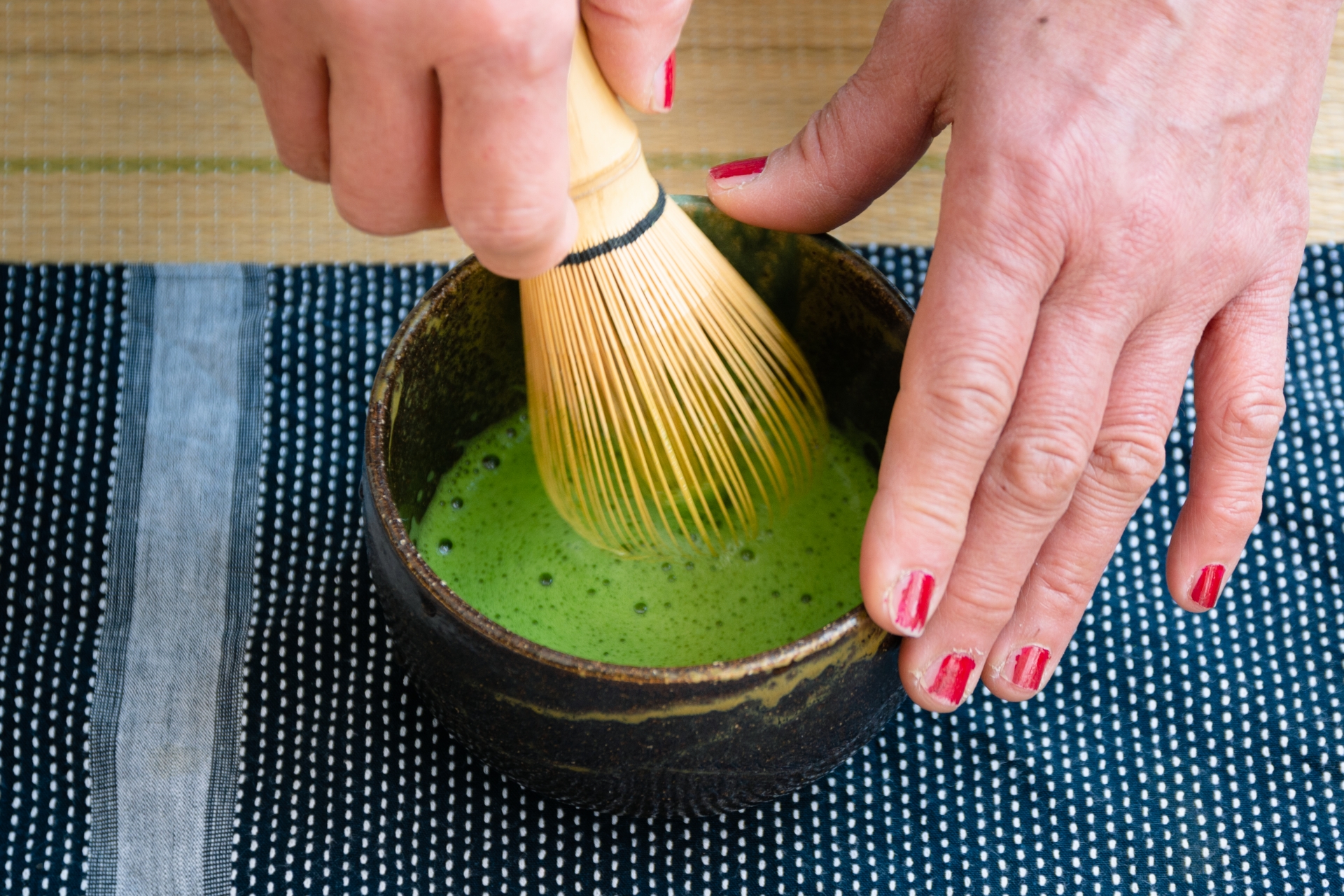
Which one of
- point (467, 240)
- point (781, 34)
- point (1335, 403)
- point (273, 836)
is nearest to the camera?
point (467, 240)

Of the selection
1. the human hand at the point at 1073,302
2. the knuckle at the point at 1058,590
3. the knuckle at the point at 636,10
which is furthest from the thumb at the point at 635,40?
the knuckle at the point at 1058,590

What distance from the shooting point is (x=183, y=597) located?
51cm

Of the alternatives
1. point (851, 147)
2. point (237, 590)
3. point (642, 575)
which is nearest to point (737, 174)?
point (851, 147)

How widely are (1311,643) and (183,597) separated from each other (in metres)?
0.46

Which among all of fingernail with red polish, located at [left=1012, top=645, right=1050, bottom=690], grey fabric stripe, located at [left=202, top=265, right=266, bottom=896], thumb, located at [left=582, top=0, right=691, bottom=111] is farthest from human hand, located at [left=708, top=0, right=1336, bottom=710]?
grey fabric stripe, located at [left=202, top=265, right=266, bottom=896]

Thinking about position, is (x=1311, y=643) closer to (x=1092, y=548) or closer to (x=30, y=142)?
(x=1092, y=548)

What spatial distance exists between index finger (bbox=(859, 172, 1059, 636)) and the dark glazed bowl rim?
0.02 meters

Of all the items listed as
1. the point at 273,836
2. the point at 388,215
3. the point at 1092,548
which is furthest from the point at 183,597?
the point at 1092,548

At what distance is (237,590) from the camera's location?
512 millimetres

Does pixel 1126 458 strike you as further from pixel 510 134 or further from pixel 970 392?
pixel 510 134

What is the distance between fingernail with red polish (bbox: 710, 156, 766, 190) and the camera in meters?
0.45

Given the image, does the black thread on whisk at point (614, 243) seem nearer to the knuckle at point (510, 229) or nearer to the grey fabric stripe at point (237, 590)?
the knuckle at point (510, 229)

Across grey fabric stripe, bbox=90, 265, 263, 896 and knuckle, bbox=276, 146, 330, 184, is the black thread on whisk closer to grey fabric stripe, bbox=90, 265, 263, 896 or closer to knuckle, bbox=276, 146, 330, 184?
knuckle, bbox=276, 146, 330, 184

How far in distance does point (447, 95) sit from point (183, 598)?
11.4 inches
